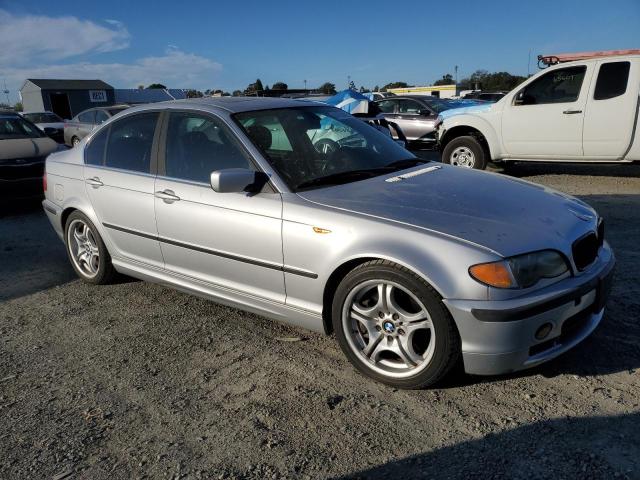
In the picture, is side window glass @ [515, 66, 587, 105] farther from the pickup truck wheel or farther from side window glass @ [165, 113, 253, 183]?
side window glass @ [165, 113, 253, 183]

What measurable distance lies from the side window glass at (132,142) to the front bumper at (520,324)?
8.66ft

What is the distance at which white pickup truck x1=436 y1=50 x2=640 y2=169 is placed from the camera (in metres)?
7.54

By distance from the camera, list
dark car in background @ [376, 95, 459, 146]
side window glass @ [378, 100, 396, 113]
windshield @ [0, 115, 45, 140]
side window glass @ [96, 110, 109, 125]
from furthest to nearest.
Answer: side window glass @ [96, 110, 109, 125]
side window glass @ [378, 100, 396, 113]
dark car in background @ [376, 95, 459, 146]
windshield @ [0, 115, 45, 140]

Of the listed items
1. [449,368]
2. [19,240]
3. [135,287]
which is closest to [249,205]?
[449,368]

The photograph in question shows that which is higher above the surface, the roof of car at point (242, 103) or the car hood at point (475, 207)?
the roof of car at point (242, 103)

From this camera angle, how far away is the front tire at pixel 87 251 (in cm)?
444

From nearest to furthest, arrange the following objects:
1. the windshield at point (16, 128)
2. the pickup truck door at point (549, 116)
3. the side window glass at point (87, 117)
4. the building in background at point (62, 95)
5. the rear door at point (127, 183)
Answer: the rear door at point (127, 183) → the pickup truck door at point (549, 116) → the windshield at point (16, 128) → the side window glass at point (87, 117) → the building in background at point (62, 95)

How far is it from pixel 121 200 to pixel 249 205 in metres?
1.37

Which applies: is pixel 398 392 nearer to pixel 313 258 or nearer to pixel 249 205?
pixel 313 258

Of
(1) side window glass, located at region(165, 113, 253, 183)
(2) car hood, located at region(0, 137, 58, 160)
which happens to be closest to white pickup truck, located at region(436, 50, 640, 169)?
(1) side window glass, located at region(165, 113, 253, 183)

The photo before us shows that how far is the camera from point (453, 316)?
101 inches

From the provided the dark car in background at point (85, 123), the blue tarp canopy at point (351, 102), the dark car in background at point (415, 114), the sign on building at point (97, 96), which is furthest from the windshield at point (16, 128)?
the sign on building at point (97, 96)

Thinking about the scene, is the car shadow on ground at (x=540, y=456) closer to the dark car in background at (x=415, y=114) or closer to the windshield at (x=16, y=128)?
the windshield at (x=16, y=128)

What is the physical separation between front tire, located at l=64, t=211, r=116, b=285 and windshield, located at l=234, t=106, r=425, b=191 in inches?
70.6
